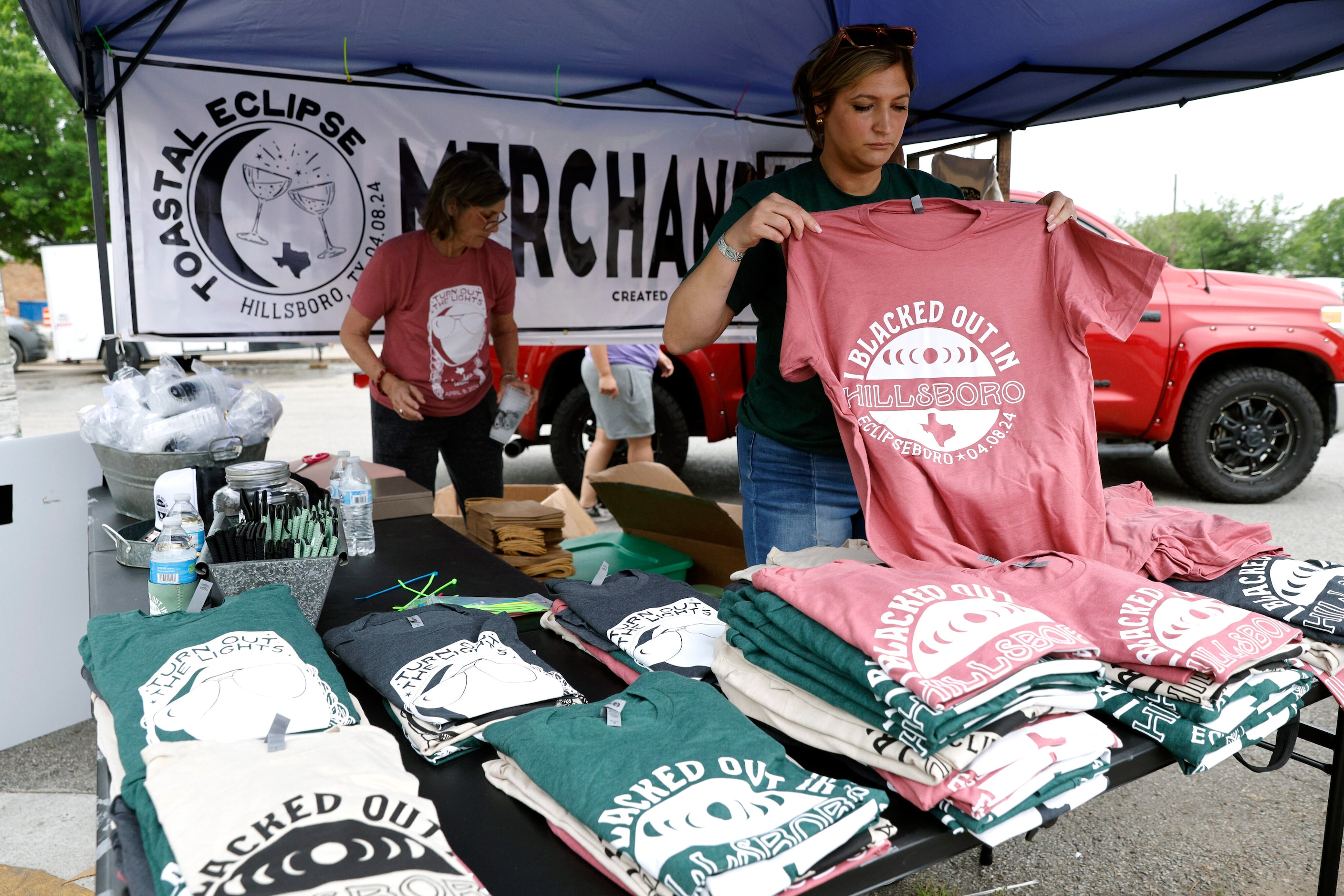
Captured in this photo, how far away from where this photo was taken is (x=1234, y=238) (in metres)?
26.3

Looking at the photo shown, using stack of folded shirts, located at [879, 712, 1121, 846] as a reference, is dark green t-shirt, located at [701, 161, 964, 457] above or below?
above

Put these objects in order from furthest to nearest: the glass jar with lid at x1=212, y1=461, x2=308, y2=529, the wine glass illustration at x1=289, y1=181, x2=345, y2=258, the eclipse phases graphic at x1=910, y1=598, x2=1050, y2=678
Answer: the wine glass illustration at x1=289, y1=181, x2=345, y2=258, the glass jar with lid at x1=212, y1=461, x2=308, y2=529, the eclipse phases graphic at x1=910, y1=598, x2=1050, y2=678

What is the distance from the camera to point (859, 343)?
1.79 m

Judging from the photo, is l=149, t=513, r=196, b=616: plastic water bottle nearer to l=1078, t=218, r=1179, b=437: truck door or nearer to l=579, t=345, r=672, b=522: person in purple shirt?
l=579, t=345, r=672, b=522: person in purple shirt

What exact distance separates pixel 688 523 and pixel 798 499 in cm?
119

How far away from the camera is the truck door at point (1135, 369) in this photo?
19.1ft

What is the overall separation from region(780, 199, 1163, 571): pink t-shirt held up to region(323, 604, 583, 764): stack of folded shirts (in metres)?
0.69

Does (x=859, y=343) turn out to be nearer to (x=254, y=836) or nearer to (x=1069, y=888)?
(x=254, y=836)

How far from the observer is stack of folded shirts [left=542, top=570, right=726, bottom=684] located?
133 cm

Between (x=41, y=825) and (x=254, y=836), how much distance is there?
7.89 feet

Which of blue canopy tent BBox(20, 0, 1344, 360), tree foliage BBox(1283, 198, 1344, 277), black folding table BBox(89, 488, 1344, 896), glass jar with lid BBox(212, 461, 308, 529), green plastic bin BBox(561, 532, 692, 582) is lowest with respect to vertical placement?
green plastic bin BBox(561, 532, 692, 582)

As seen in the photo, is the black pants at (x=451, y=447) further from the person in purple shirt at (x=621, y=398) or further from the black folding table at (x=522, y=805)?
the person in purple shirt at (x=621, y=398)

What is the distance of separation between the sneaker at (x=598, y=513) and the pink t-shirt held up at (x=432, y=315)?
8.13 ft

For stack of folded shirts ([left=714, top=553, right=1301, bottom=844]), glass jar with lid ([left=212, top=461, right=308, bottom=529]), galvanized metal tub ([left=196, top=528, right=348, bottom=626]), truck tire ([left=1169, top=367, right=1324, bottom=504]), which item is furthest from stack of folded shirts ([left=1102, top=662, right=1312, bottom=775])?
truck tire ([left=1169, top=367, right=1324, bottom=504])
